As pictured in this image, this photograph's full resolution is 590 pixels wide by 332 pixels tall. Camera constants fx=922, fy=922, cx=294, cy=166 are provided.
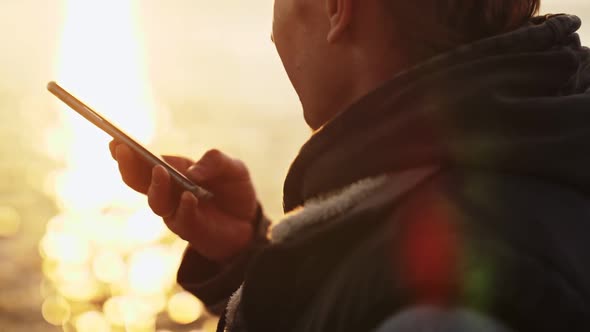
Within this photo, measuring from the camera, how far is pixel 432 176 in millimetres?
1733

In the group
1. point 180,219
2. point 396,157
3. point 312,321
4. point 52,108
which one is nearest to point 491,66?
point 396,157

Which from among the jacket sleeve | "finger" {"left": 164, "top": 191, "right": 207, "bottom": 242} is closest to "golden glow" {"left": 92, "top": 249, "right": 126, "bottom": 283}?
the jacket sleeve

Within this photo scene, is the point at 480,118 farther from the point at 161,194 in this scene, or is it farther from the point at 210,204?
the point at 210,204

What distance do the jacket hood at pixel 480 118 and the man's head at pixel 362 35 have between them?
88mm

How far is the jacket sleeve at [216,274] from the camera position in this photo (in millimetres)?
2820

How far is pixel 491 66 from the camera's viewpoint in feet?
5.99

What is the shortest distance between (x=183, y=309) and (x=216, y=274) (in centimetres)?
734

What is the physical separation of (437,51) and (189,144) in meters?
16.6

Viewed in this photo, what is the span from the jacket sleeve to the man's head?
74cm

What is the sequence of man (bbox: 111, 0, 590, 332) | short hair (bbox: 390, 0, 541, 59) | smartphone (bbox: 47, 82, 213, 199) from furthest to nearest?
smartphone (bbox: 47, 82, 213, 199) < short hair (bbox: 390, 0, 541, 59) < man (bbox: 111, 0, 590, 332)

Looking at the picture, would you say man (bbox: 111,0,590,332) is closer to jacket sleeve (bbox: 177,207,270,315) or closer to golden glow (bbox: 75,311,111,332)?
jacket sleeve (bbox: 177,207,270,315)

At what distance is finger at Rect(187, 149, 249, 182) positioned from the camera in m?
2.80

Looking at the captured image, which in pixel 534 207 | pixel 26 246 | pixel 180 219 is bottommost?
pixel 26 246

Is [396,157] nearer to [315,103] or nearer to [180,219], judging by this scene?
[315,103]
